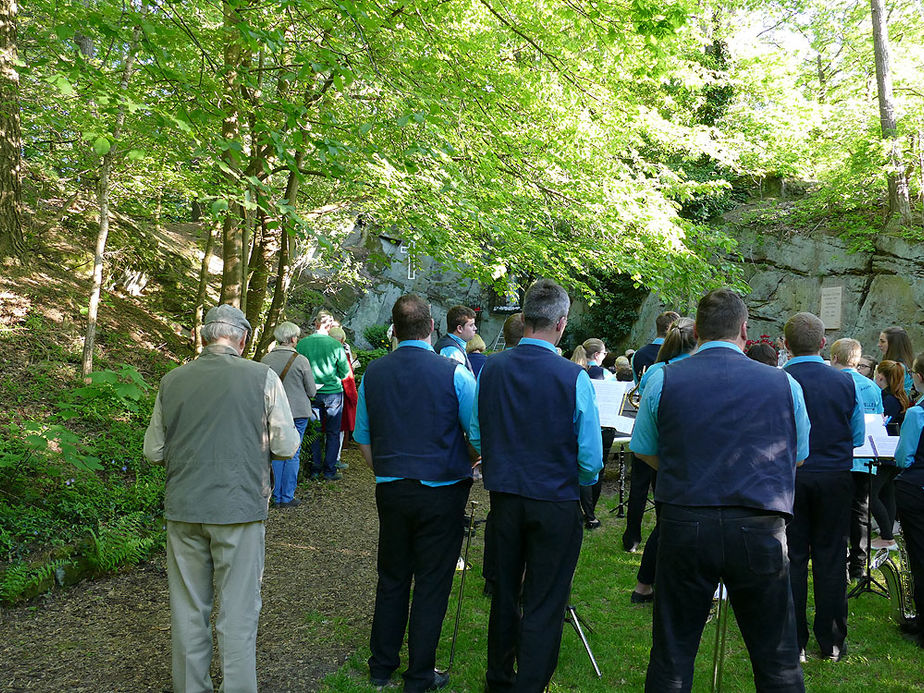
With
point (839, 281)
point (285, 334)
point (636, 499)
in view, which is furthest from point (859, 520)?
point (839, 281)

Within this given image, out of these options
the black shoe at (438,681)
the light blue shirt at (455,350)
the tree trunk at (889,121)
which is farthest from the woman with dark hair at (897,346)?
the tree trunk at (889,121)

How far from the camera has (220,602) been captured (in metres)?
3.34

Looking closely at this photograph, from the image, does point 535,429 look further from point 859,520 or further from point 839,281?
point 839,281

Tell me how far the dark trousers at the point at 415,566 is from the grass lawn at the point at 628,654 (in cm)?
29

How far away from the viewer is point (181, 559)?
3.42m

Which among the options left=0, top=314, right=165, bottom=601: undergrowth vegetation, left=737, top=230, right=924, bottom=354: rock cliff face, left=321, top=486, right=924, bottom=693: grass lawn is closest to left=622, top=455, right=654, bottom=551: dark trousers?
left=321, top=486, right=924, bottom=693: grass lawn

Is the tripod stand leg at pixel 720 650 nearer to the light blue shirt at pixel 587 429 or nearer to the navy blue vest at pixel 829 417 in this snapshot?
the light blue shirt at pixel 587 429

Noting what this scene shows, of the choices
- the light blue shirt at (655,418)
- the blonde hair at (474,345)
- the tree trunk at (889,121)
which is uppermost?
the tree trunk at (889,121)

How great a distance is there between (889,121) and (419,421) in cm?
1445

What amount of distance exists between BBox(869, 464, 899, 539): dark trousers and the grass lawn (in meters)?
0.95

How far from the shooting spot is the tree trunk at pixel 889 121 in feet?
42.9

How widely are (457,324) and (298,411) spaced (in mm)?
3038

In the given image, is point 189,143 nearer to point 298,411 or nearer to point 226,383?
point 298,411

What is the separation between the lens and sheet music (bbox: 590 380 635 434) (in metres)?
6.29
